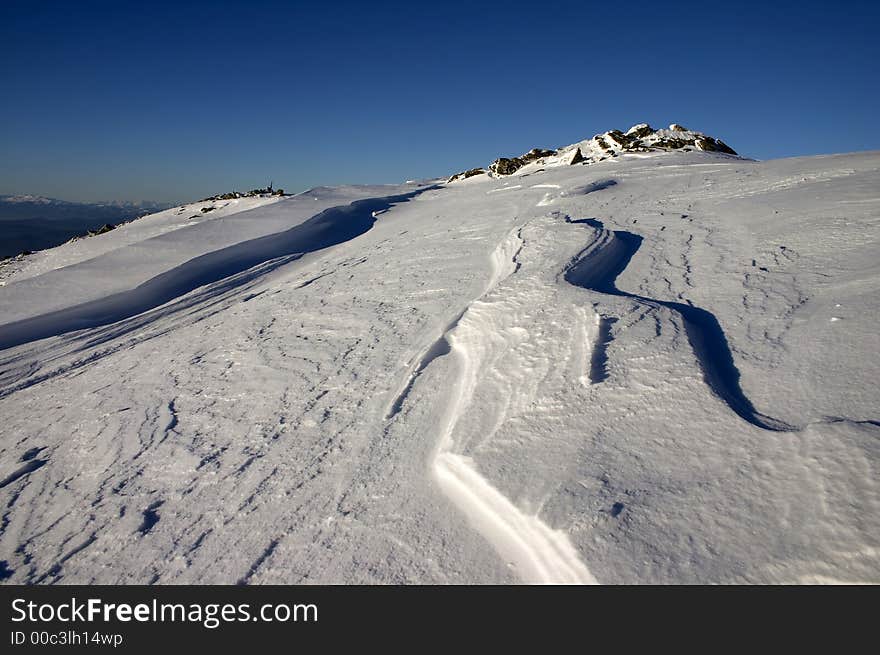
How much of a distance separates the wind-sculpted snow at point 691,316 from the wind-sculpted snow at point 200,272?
19.1 feet

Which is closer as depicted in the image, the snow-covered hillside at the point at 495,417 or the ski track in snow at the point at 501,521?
the ski track in snow at the point at 501,521

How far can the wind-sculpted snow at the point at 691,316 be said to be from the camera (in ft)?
8.72

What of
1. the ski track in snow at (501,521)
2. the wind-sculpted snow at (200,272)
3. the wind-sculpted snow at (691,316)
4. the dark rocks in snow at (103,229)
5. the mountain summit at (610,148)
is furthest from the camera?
the mountain summit at (610,148)

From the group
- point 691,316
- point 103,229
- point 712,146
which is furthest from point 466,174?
point 691,316

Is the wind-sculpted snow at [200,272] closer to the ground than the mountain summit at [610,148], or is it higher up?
closer to the ground

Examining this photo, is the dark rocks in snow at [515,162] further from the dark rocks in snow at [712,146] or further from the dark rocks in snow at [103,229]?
the dark rocks in snow at [103,229]

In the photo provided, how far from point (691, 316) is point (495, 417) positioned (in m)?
1.98

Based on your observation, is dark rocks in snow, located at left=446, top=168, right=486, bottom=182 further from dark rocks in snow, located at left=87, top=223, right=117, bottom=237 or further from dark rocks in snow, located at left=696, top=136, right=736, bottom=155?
dark rocks in snow, located at left=87, top=223, right=117, bottom=237

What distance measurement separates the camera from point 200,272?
8.12 m

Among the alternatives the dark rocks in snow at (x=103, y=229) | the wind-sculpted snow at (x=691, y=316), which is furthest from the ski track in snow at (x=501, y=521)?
the dark rocks in snow at (x=103, y=229)

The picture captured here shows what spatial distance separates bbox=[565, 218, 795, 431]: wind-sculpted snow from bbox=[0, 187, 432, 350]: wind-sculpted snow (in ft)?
19.1

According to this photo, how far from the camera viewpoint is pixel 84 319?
6.54 metres
